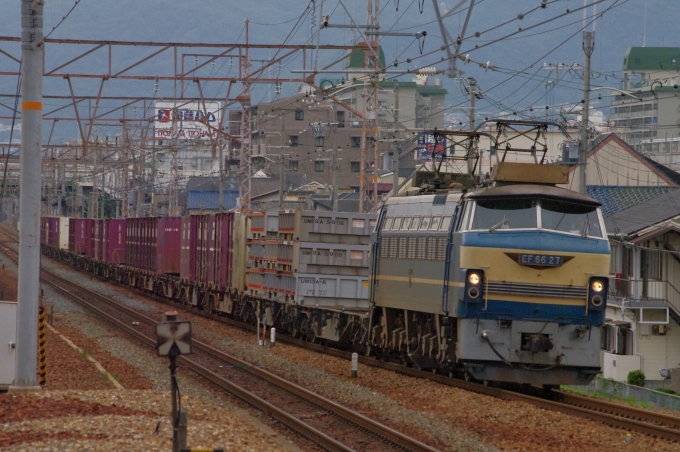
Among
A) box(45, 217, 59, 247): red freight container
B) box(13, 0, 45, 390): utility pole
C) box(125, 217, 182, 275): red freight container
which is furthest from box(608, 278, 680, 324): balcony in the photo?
box(45, 217, 59, 247): red freight container

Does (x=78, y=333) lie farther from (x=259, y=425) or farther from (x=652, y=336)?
(x=652, y=336)

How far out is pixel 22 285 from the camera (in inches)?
587

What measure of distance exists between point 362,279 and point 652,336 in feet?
41.6

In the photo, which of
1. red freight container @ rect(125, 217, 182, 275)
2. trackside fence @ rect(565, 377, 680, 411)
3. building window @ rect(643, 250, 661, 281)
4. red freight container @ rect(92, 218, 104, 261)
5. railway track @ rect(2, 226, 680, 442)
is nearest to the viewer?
railway track @ rect(2, 226, 680, 442)

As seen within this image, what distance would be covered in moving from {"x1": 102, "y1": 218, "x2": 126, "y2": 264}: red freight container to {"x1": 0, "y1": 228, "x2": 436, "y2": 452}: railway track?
75.2 feet

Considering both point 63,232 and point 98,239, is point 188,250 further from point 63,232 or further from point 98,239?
point 63,232

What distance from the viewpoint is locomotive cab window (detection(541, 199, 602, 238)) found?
603 inches

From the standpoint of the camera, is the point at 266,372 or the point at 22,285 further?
the point at 266,372

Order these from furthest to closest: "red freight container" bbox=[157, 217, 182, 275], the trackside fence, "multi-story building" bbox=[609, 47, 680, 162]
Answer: "multi-story building" bbox=[609, 47, 680, 162] → "red freight container" bbox=[157, 217, 182, 275] → the trackside fence

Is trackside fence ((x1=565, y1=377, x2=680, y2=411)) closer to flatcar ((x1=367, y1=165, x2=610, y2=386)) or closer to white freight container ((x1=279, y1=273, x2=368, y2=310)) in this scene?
flatcar ((x1=367, y1=165, x2=610, y2=386))

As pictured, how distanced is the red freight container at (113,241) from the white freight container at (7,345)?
3280 cm

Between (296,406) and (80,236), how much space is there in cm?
4821

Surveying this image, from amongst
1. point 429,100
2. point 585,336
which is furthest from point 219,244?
point 429,100

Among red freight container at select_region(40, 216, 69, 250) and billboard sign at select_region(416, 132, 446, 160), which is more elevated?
billboard sign at select_region(416, 132, 446, 160)
